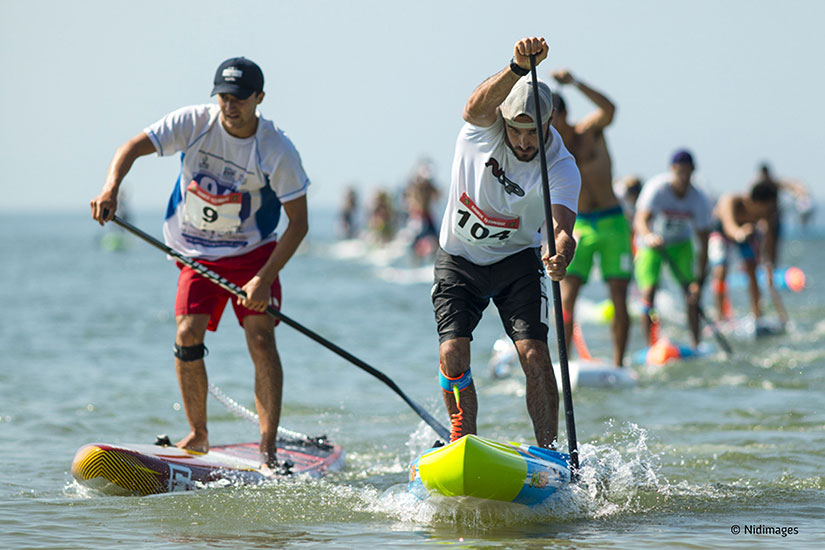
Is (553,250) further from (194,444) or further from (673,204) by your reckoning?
(673,204)

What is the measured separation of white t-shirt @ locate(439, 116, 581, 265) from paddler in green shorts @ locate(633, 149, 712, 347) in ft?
16.4

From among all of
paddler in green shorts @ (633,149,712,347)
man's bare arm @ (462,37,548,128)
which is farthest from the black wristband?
paddler in green shorts @ (633,149,712,347)

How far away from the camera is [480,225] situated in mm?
5145

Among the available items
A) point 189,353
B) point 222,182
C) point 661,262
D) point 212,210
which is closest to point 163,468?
point 189,353

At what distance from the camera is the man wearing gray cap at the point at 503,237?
498 centimetres

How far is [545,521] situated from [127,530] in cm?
188

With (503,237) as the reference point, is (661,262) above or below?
above

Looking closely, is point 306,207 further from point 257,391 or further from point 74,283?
point 74,283

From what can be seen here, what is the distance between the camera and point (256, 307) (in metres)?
5.62

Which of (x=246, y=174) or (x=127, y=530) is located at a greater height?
(x=246, y=174)

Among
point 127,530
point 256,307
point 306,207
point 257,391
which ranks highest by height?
point 306,207

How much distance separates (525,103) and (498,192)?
45 cm

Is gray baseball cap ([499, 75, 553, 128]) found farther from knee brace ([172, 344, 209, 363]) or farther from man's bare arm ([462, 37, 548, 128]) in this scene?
knee brace ([172, 344, 209, 363])

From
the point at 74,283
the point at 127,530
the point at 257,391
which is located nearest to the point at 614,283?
the point at 257,391
